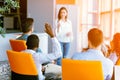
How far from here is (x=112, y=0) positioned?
28.1 ft

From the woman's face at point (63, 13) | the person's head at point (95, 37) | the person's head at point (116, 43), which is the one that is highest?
Answer: the woman's face at point (63, 13)

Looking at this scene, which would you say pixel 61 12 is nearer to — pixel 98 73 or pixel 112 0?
pixel 112 0

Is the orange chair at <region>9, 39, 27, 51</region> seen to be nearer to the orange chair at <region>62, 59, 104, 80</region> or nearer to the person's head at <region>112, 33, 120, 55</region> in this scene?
the person's head at <region>112, 33, 120, 55</region>

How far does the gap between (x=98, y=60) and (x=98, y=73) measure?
0.21 metres

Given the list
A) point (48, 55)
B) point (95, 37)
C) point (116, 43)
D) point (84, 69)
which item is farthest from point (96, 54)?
point (116, 43)

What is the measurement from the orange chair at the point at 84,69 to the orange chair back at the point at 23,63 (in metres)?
0.58

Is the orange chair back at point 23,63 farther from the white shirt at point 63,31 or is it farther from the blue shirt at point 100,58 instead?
the white shirt at point 63,31

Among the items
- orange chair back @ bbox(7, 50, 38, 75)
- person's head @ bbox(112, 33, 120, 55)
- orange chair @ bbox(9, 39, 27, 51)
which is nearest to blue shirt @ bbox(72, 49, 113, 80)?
orange chair back @ bbox(7, 50, 38, 75)

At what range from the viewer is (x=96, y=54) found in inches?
127

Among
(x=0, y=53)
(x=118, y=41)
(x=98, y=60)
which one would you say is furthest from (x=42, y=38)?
(x=98, y=60)

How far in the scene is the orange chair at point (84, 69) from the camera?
2914 millimetres

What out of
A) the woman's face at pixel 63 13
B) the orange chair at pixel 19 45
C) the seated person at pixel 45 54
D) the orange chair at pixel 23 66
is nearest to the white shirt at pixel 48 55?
the seated person at pixel 45 54

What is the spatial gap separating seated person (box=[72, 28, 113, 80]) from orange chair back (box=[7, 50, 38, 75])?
55cm

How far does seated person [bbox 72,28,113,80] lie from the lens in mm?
3189
